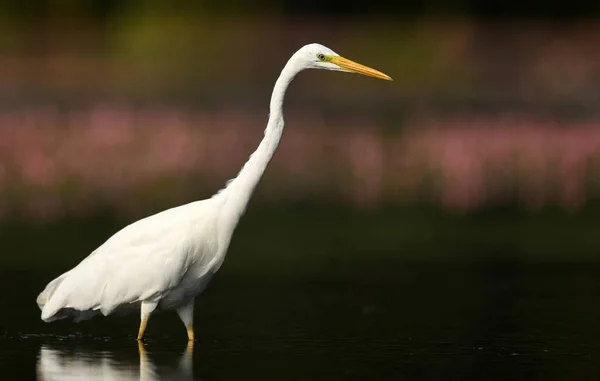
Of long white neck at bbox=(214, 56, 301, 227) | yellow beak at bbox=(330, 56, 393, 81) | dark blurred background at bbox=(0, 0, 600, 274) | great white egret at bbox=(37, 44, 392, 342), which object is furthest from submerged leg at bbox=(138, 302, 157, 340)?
dark blurred background at bbox=(0, 0, 600, 274)

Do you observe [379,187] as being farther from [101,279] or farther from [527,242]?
[101,279]

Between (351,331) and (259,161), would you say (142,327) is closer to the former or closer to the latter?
(259,161)

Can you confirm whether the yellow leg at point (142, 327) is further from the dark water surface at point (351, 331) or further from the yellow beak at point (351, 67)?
the yellow beak at point (351, 67)

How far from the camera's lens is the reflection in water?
8.84 meters

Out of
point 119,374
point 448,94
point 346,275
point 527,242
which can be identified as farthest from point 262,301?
point 448,94

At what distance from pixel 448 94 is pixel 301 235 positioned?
13.3 m

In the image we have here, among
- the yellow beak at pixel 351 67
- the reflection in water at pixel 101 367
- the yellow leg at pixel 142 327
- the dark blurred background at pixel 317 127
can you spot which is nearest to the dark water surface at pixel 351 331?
the reflection in water at pixel 101 367

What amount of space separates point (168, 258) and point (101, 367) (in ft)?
3.11

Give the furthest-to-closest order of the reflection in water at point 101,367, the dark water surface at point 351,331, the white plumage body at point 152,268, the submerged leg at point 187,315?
the submerged leg at point 187,315 < the white plumage body at point 152,268 < the dark water surface at point 351,331 < the reflection in water at point 101,367

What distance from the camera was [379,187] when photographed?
19.3m

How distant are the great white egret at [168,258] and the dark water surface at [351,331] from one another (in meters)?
0.26

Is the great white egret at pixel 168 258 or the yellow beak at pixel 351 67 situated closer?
the great white egret at pixel 168 258

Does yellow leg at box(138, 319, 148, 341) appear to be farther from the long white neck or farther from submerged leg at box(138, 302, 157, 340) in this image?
the long white neck

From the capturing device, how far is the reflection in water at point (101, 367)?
8844mm
